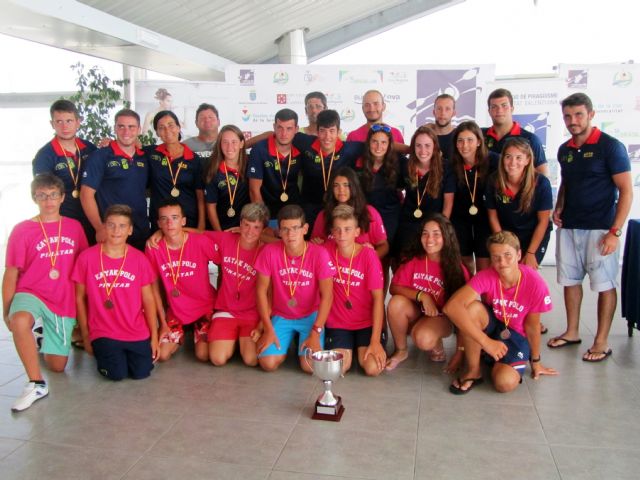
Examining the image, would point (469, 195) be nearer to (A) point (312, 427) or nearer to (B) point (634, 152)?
(A) point (312, 427)

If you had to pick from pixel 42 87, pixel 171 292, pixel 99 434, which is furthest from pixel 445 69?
pixel 42 87

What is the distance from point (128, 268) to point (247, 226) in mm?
780

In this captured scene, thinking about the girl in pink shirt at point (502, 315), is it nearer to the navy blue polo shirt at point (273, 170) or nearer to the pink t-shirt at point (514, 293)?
the pink t-shirt at point (514, 293)

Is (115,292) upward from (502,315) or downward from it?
upward

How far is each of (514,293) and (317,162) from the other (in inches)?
63.8

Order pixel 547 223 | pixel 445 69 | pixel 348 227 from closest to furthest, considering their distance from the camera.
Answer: pixel 348 227 < pixel 547 223 < pixel 445 69

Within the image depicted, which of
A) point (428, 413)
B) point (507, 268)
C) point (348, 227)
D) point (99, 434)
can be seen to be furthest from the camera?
point (348, 227)

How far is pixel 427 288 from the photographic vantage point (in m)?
3.56

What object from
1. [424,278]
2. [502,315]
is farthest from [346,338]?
[502,315]

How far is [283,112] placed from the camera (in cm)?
394

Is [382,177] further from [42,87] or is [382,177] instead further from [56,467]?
[42,87]

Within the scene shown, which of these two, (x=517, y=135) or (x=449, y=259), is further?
(x=517, y=135)

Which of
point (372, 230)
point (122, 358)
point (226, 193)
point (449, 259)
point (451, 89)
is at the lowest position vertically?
point (122, 358)

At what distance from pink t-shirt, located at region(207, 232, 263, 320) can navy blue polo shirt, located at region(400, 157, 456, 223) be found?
1.10 metres
